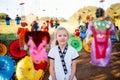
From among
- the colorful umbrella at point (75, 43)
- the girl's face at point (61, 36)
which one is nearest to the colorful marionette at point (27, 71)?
the colorful umbrella at point (75, 43)

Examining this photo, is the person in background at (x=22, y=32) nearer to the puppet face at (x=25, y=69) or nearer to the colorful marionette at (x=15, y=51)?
the colorful marionette at (x=15, y=51)

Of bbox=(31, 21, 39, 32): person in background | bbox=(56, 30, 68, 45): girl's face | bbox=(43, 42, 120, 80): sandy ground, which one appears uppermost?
bbox=(31, 21, 39, 32): person in background

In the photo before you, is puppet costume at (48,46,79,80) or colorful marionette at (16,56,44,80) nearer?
puppet costume at (48,46,79,80)

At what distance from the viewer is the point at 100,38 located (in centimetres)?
255

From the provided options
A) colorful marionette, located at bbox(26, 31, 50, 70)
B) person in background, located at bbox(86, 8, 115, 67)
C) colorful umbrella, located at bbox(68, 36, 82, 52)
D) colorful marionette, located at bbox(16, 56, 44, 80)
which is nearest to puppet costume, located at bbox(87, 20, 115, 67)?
person in background, located at bbox(86, 8, 115, 67)

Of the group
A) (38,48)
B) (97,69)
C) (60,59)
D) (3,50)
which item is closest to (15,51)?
(3,50)

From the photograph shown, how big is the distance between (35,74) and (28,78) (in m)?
0.08

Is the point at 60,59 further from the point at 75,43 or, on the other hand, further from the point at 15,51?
the point at 15,51

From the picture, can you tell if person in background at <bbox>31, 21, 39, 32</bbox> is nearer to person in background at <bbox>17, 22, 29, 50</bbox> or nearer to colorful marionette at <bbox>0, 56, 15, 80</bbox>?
person in background at <bbox>17, 22, 29, 50</bbox>

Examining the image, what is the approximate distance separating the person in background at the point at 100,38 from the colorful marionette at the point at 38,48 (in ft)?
1.56

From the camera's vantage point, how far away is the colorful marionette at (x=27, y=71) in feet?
8.14

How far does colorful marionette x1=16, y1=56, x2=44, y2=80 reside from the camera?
248 cm

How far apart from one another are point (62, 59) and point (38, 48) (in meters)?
0.47

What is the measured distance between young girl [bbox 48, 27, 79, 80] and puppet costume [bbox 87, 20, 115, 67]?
504mm
